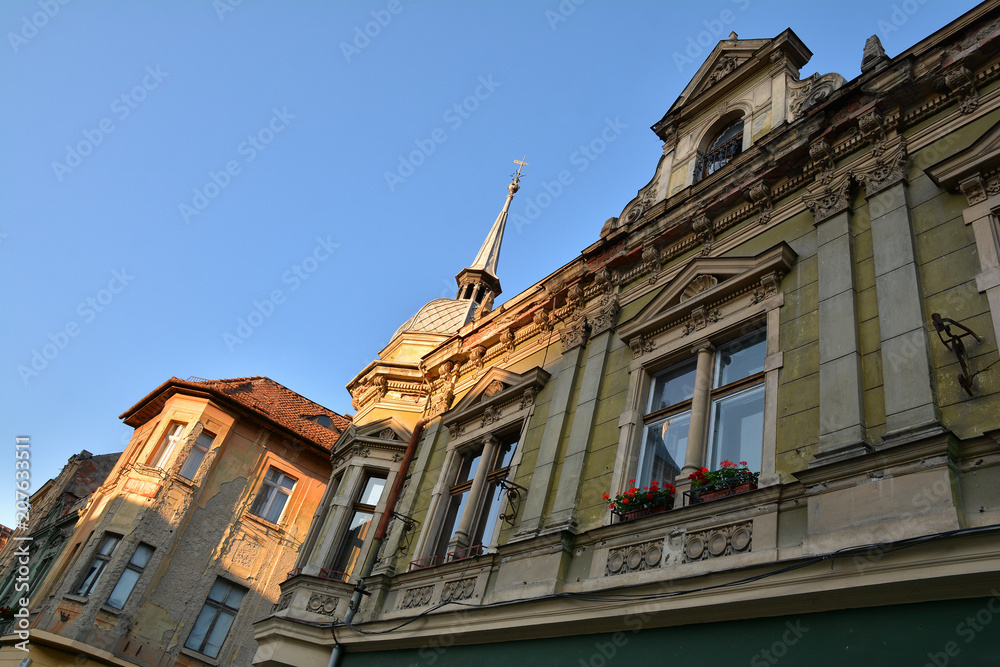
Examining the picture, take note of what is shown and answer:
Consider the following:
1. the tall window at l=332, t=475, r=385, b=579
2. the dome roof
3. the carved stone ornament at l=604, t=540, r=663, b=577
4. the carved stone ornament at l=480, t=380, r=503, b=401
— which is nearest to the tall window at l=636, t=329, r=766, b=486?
the carved stone ornament at l=604, t=540, r=663, b=577

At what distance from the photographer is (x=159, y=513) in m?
18.7

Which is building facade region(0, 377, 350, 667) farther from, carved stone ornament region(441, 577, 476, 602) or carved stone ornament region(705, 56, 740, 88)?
carved stone ornament region(705, 56, 740, 88)

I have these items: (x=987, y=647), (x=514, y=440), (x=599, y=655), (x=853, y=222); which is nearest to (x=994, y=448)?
(x=987, y=647)

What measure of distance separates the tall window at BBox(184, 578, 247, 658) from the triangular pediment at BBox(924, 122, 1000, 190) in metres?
A: 18.9

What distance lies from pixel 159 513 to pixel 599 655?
617 inches

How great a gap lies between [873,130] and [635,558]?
5.35 meters

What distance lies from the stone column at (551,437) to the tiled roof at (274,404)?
441 inches

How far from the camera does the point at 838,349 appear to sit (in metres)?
6.54

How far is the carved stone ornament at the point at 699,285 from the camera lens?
877cm

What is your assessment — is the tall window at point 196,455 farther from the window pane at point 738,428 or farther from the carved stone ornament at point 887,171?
the carved stone ornament at point 887,171

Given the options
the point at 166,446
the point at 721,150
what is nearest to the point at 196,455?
the point at 166,446

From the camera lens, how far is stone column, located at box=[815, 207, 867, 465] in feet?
19.6

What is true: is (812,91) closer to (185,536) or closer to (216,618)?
(185,536)

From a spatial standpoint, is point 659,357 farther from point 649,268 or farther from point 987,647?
point 987,647
